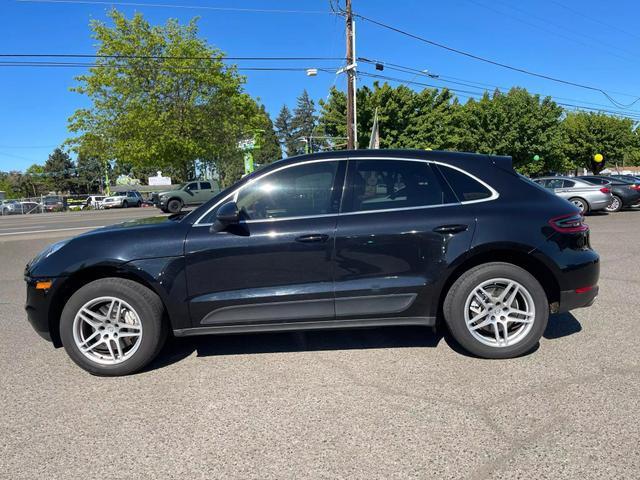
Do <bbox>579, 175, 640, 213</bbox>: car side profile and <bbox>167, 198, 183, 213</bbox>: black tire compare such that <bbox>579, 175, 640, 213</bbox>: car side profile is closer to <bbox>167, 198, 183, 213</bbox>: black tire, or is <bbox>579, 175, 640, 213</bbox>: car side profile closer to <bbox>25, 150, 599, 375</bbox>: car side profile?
<bbox>25, 150, 599, 375</bbox>: car side profile

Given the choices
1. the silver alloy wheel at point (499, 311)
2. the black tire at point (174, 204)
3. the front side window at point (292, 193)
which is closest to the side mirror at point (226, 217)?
the front side window at point (292, 193)

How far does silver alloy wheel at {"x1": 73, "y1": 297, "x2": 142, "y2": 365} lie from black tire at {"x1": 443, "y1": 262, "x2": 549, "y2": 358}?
2.42 metres

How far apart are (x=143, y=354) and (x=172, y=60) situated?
2862 centimetres

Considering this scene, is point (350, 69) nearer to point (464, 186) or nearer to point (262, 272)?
point (464, 186)

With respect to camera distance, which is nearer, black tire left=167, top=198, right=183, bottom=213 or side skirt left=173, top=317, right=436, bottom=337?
side skirt left=173, top=317, right=436, bottom=337

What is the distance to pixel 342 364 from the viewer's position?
366cm

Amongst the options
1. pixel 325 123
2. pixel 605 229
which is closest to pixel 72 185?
pixel 325 123

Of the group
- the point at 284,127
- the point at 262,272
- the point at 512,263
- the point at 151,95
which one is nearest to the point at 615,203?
the point at 512,263

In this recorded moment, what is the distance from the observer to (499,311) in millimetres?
3607

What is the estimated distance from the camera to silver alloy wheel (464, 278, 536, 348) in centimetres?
359

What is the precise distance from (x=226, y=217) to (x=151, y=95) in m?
28.7

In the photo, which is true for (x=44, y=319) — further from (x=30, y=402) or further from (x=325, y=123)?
(x=325, y=123)

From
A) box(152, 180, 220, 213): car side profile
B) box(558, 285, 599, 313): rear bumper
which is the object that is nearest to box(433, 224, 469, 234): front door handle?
box(558, 285, 599, 313): rear bumper

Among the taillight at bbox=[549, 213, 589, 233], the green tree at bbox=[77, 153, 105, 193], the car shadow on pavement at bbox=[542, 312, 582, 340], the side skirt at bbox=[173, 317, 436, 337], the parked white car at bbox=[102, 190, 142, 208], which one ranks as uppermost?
the green tree at bbox=[77, 153, 105, 193]
